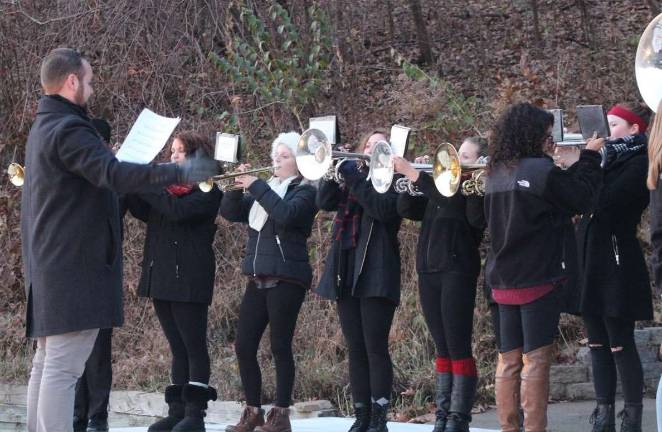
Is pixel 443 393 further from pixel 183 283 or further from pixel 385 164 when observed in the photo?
pixel 183 283

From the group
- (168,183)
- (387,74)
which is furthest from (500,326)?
(387,74)

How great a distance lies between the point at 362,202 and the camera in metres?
6.74

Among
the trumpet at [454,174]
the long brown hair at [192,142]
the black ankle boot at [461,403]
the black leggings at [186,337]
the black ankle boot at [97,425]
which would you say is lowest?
the black ankle boot at [97,425]

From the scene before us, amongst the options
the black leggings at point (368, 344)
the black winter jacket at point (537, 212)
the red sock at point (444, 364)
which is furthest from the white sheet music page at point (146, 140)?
the red sock at point (444, 364)

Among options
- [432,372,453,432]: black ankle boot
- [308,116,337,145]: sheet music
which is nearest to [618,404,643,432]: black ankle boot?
[432,372,453,432]: black ankle boot

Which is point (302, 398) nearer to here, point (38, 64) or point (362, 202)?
point (362, 202)

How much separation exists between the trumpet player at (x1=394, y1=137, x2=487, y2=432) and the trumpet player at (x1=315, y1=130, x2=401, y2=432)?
0.64 feet

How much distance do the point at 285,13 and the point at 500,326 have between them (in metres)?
5.79

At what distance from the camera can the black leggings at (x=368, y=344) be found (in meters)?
6.71

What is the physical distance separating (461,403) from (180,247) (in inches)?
78.5

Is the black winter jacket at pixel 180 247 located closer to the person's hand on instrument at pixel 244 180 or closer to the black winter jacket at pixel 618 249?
the person's hand on instrument at pixel 244 180

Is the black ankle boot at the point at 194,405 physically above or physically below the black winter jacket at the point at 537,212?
below

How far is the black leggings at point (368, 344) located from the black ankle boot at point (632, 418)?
137cm

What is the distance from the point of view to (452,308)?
21.1ft
